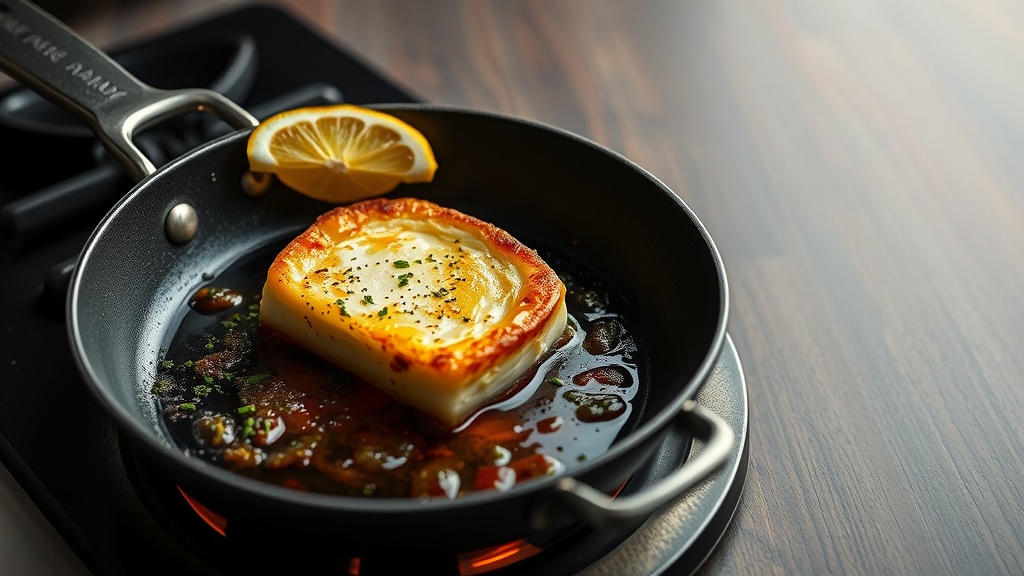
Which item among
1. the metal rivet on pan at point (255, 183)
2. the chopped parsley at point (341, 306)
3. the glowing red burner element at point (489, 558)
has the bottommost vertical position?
the glowing red burner element at point (489, 558)

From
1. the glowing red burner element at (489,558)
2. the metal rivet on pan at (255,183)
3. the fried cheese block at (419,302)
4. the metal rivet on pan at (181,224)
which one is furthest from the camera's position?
the metal rivet on pan at (255,183)

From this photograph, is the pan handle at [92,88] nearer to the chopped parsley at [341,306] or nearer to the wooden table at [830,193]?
the chopped parsley at [341,306]

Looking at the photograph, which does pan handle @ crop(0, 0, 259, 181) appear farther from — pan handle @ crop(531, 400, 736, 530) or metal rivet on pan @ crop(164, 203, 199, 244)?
pan handle @ crop(531, 400, 736, 530)

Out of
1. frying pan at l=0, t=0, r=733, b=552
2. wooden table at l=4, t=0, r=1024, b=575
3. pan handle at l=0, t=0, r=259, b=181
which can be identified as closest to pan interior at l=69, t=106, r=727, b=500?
frying pan at l=0, t=0, r=733, b=552

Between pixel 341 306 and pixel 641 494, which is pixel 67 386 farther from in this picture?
pixel 641 494

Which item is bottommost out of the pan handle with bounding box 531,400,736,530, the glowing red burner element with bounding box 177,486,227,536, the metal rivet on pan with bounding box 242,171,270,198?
the glowing red burner element with bounding box 177,486,227,536

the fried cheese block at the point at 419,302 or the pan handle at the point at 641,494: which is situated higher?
the pan handle at the point at 641,494

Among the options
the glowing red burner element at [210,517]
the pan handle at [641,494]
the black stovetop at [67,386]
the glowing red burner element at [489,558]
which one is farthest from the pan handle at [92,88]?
the pan handle at [641,494]

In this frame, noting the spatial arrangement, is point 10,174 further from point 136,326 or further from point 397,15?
point 397,15
